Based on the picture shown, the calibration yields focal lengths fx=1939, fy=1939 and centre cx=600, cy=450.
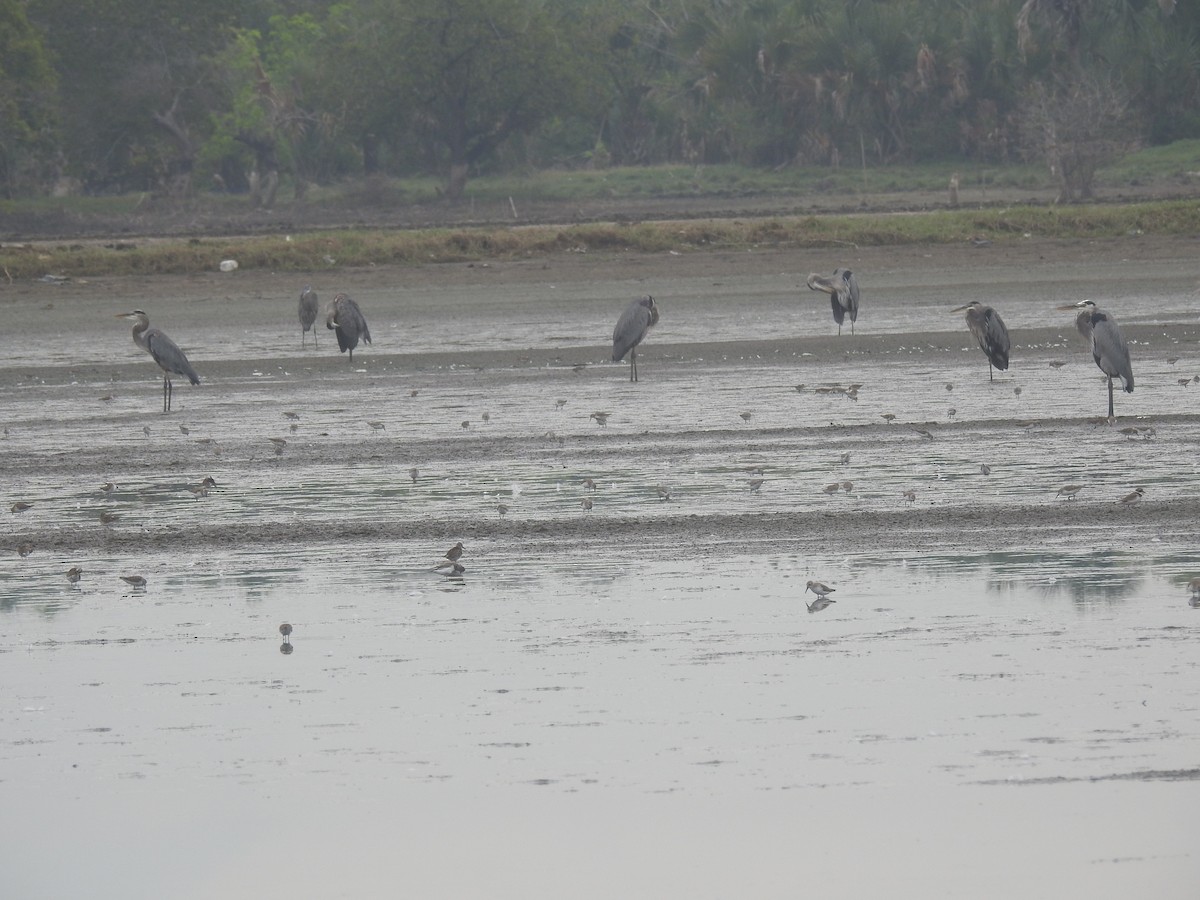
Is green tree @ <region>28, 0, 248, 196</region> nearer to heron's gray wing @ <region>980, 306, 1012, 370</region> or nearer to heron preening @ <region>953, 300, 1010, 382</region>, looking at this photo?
heron preening @ <region>953, 300, 1010, 382</region>

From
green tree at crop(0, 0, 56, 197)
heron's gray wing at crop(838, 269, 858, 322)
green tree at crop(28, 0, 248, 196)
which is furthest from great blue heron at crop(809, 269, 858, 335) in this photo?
green tree at crop(28, 0, 248, 196)

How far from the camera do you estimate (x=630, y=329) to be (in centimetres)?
1877

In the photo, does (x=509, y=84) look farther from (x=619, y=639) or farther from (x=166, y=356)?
(x=619, y=639)

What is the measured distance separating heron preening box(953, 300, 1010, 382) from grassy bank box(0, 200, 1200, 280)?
15.5m

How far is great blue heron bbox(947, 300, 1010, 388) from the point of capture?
1709cm

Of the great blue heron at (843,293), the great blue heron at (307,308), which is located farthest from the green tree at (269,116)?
the great blue heron at (843,293)

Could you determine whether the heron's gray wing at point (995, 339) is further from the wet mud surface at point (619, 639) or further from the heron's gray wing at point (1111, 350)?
the heron's gray wing at point (1111, 350)

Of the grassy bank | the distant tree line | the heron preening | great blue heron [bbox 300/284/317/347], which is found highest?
the distant tree line

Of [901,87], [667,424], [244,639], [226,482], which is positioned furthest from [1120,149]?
[244,639]

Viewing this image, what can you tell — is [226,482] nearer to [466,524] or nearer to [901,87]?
[466,524]

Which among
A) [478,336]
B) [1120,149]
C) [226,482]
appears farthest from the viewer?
[1120,149]

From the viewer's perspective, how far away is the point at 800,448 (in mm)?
13258

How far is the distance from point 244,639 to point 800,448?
19.3ft

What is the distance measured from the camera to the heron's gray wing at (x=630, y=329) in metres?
18.8
